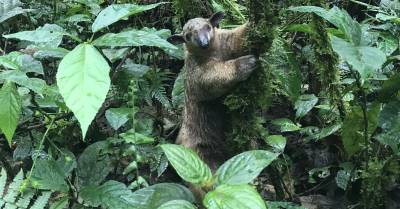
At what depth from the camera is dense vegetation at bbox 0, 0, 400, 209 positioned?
108 inches

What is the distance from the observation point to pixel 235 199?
245 centimetres

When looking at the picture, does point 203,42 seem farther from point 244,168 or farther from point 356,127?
point 244,168

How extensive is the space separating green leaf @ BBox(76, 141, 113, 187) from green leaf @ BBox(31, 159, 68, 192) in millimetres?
171

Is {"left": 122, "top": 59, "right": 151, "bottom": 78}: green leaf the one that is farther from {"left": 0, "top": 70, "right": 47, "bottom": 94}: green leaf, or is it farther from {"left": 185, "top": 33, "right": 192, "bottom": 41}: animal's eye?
{"left": 0, "top": 70, "right": 47, "bottom": 94}: green leaf

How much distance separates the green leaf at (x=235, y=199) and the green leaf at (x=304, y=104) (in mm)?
2005

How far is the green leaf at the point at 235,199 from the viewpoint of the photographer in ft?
7.89

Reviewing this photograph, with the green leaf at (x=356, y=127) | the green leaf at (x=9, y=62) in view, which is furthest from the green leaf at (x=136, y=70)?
→ the green leaf at (x=356, y=127)

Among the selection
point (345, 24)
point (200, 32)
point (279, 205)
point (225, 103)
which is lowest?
point (279, 205)

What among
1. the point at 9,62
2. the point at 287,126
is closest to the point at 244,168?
the point at 9,62

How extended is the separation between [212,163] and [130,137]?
50.2 inches

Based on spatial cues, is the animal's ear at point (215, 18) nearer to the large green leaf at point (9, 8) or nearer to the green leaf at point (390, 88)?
the green leaf at point (390, 88)

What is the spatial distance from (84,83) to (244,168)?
0.97 metres

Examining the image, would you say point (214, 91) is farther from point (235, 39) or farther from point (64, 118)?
point (64, 118)

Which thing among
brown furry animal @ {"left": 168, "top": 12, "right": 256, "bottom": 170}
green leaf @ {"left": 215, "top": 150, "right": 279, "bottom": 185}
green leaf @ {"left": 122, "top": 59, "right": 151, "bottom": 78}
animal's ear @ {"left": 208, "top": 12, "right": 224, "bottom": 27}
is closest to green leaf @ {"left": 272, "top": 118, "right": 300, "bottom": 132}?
brown furry animal @ {"left": 168, "top": 12, "right": 256, "bottom": 170}
